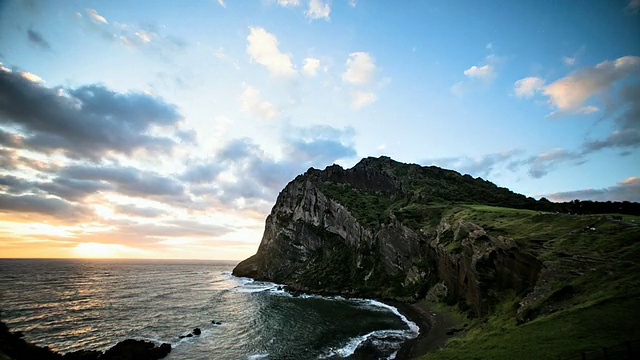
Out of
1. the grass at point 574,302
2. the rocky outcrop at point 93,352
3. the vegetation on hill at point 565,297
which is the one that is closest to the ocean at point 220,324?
the rocky outcrop at point 93,352

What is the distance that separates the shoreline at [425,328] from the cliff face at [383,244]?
17.1 ft

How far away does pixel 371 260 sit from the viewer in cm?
10419

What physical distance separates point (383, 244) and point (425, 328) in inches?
2006

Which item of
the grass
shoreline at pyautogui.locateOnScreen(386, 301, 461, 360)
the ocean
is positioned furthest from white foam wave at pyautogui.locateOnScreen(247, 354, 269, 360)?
the grass

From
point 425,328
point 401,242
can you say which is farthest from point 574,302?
point 401,242

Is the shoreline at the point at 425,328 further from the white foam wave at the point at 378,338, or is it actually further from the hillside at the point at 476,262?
the hillside at the point at 476,262

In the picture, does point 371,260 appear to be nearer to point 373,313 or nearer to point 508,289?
point 373,313

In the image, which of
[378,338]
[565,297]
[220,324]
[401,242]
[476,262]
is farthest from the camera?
[401,242]

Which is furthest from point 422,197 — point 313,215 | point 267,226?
point 267,226

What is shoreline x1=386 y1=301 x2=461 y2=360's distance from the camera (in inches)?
1540

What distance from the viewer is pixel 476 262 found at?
49.8 meters

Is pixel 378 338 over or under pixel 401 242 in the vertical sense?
under

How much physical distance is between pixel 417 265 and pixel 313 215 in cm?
6750

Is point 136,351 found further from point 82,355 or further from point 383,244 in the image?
point 383,244
